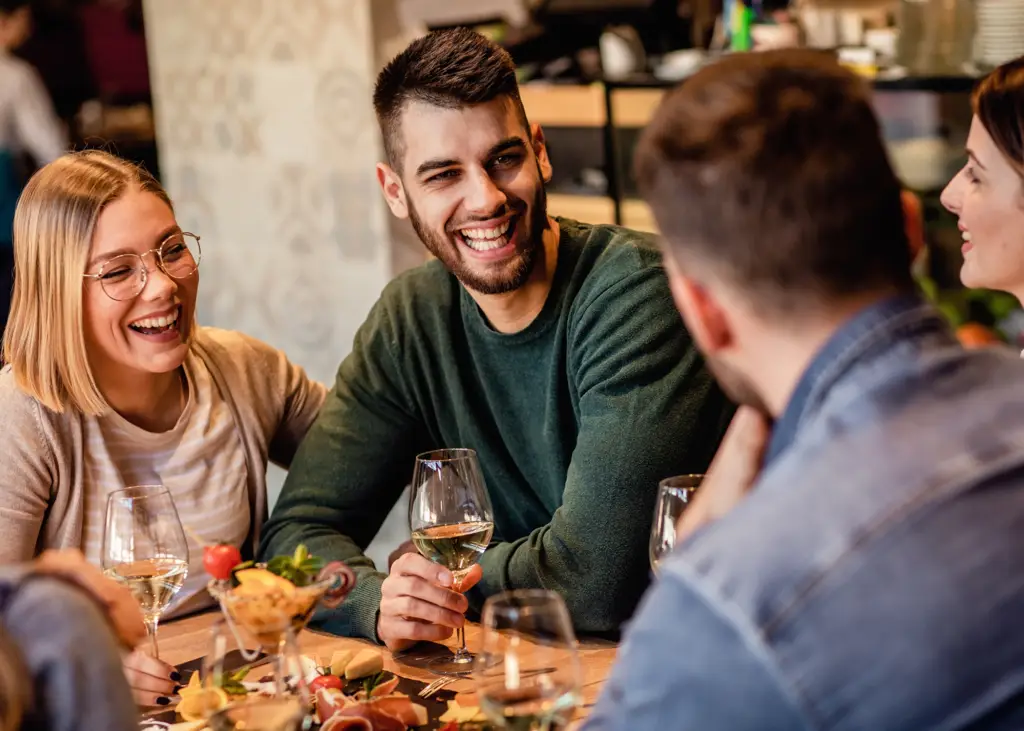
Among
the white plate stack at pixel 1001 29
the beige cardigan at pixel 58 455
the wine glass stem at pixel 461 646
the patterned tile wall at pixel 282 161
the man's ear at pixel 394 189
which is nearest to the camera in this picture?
the wine glass stem at pixel 461 646

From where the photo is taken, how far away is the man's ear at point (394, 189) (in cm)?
230

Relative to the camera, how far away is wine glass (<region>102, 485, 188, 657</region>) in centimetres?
167

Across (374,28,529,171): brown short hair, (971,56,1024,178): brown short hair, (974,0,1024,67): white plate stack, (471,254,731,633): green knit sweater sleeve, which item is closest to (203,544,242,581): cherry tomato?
(471,254,731,633): green knit sweater sleeve

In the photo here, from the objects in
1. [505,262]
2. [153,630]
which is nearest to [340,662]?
[153,630]

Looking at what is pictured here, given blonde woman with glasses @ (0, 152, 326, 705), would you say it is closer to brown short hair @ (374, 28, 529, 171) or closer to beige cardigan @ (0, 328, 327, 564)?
beige cardigan @ (0, 328, 327, 564)

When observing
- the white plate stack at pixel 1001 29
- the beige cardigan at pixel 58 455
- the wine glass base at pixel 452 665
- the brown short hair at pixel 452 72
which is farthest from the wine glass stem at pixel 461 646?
the white plate stack at pixel 1001 29

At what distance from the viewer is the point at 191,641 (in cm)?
194

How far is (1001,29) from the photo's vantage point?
3582 millimetres

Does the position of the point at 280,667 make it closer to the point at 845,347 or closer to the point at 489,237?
the point at 845,347

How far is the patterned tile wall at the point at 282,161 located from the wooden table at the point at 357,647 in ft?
7.82

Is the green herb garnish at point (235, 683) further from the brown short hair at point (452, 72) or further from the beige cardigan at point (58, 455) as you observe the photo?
the brown short hair at point (452, 72)

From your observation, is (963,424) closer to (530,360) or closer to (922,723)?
(922,723)

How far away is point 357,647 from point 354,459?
46 cm

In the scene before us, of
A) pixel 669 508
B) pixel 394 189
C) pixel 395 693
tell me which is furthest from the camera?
pixel 394 189
